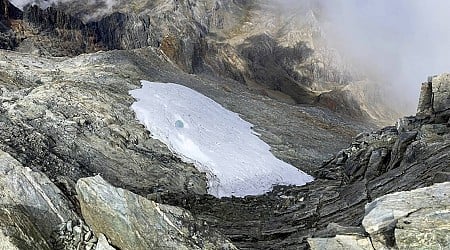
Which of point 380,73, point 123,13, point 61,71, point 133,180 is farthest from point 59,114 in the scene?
point 380,73

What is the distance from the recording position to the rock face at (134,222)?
1293 cm

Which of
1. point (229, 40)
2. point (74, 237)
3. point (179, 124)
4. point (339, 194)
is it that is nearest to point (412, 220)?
point (74, 237)

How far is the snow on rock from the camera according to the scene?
2730 cm

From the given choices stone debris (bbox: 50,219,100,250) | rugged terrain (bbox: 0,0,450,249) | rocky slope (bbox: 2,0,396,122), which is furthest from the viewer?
rocky slope (bbox: 2,0,396,122)

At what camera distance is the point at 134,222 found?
1302cm

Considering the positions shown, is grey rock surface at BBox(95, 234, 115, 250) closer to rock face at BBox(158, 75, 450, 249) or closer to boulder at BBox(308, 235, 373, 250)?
boulder at BBox(308, 235, 373, 250)

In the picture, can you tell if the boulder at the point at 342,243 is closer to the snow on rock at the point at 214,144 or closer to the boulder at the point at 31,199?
the boulder at the point at 31,199

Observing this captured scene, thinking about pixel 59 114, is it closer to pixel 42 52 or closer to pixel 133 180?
pixel 133 180

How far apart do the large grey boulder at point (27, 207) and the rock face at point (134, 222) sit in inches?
39.1

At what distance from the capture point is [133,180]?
23.9m

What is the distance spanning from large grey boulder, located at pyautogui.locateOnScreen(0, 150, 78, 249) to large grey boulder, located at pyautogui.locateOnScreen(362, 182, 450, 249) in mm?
7881

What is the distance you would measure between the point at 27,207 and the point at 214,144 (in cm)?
1740

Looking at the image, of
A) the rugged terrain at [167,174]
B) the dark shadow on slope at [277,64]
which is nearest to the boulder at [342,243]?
the rugged terrain at [167,174]

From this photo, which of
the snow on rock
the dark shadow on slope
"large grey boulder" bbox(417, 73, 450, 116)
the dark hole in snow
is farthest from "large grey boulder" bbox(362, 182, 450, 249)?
the dark shadow on slope
